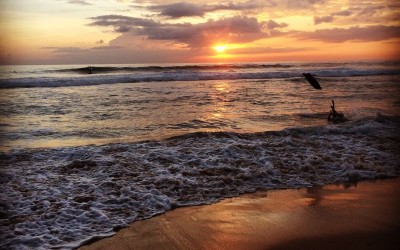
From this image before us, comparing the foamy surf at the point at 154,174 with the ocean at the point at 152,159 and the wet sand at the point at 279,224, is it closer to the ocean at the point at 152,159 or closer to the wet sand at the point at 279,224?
the ocean at the point at 152,159

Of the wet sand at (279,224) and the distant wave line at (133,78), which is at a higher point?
the distant wave line at (133,78)

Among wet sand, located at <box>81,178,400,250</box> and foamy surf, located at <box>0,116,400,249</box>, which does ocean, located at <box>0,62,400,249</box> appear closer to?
foamy surf, located at <box>0,116,400,249</box>

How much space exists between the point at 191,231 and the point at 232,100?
511 inches

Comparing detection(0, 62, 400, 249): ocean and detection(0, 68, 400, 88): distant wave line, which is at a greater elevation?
detection(0, 68, 400, 88): distant wave line

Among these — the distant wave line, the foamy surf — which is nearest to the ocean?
the foamy surf

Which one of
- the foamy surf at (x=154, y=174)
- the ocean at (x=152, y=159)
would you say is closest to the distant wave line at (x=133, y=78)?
the ocean at (x=152, y=159)

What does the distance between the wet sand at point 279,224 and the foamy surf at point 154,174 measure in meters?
0.35

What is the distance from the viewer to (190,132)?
9711mm

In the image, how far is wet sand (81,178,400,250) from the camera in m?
3.85

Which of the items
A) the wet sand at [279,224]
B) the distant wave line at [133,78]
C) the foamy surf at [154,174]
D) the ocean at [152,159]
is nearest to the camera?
the wet sand at [279,224]

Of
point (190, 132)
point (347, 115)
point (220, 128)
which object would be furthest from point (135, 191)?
point (347, 115)

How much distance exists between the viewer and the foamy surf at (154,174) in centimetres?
455

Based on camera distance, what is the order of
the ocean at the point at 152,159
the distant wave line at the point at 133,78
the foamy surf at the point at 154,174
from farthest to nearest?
the distant wave line at the point at 133,78, the ocean at the point at 152,159, the foamy surf at the point at 154,174

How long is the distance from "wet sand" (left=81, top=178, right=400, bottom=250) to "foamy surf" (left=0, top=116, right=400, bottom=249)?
352 millimetres
